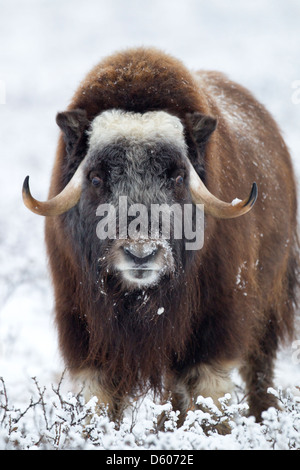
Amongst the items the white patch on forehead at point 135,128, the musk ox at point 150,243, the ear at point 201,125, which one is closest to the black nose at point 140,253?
the musk ox at point 150,243

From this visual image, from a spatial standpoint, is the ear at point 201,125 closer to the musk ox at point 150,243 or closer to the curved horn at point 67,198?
the musk ox at point 150,243

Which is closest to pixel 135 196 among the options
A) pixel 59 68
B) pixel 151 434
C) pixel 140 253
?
A: pixel 140 253

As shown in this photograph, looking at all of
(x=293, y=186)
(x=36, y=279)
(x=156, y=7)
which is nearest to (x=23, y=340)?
(x=36, y=279)

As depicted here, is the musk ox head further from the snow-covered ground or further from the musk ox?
the snow-covered ground

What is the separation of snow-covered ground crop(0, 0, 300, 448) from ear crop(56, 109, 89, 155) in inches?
119

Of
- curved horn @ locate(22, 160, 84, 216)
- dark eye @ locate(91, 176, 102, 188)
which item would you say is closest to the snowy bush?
curved horn @ locate(22, 160, 84, 216)

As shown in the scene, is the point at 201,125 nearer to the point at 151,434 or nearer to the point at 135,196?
the point at 135,196

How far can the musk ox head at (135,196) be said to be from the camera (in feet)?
10.2

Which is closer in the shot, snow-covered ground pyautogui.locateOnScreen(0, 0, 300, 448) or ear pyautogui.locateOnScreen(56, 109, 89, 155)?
ear pyautogui.locateOnScreen(56, 109, 89, 155)

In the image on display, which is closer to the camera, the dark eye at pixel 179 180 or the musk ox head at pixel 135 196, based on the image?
the musk ox head at pixel 135 196

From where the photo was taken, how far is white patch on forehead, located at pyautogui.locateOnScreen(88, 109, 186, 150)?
3.28 meters

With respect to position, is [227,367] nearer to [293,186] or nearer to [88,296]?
[88,296]

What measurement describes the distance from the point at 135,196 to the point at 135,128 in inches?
13.8

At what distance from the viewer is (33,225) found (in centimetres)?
960
